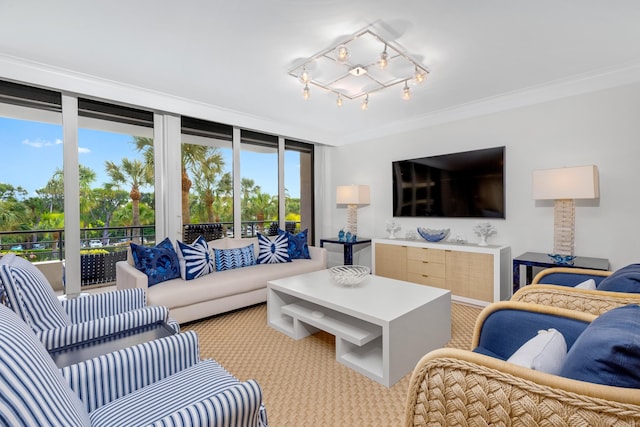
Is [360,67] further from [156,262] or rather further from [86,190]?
[86,190]

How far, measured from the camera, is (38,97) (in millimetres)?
2887

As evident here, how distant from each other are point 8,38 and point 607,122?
5.18 metres

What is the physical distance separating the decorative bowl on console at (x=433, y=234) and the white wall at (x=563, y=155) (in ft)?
0.42

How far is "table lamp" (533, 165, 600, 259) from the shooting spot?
2.70 metres

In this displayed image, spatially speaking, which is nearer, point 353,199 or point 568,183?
point 568,183

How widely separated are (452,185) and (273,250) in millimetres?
2484

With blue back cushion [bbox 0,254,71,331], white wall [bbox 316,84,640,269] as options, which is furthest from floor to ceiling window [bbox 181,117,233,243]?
white wall [bbox 316,84,640,269]

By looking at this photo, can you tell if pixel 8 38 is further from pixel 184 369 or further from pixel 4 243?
pixel 184 369

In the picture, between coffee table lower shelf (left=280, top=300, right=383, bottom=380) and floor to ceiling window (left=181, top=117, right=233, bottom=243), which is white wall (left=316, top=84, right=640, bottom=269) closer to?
coffee table lower shelf (left=280, top=300, right=383, bottom=380)

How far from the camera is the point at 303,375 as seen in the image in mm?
2016

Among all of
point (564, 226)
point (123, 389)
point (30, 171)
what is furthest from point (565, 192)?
point (30, 171)

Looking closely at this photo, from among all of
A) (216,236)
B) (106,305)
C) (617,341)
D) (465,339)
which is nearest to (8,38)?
(106,305)

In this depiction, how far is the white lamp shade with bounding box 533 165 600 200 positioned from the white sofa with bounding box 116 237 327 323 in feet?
8.72

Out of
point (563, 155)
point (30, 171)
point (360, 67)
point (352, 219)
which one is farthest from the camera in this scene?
point (352, 219)
